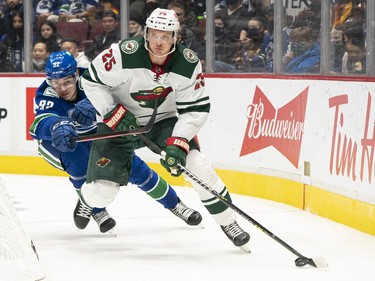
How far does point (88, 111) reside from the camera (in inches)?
224

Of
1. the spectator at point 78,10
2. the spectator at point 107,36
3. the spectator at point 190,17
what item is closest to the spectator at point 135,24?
the spectator at point 107,36

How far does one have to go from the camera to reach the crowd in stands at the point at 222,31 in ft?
21.9

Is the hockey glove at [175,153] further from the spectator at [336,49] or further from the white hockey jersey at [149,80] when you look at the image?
the spectator at [336,49]

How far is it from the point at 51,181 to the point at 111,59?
3.65m

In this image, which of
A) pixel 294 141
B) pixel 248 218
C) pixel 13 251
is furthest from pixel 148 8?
pixel 13 251

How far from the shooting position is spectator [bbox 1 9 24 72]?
31.1ft

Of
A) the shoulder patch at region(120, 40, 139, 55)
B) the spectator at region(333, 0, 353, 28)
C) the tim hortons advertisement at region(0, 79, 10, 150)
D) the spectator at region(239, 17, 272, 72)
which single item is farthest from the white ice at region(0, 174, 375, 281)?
the tim hortons advertisement at region(0, 79, 10, 150)

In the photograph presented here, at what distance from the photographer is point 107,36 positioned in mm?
9188

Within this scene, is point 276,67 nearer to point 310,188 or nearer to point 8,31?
point 310,188

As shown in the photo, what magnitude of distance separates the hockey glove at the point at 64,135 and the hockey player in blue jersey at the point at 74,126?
0.36ft

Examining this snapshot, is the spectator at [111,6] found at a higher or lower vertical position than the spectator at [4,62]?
higher

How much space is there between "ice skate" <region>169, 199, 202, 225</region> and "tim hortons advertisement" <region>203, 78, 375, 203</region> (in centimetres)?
81

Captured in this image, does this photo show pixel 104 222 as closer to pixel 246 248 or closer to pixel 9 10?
pixel 246 248

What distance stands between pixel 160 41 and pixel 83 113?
0.88 metres
